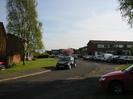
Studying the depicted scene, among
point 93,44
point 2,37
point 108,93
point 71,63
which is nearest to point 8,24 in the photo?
point 2,37

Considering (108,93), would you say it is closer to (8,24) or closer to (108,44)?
(8,24)

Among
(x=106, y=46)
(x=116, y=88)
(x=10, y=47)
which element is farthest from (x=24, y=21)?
(x=106, y=46)

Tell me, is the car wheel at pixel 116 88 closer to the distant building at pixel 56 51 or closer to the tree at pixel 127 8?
the tree at pixel 127 8

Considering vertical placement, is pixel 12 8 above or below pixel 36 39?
above

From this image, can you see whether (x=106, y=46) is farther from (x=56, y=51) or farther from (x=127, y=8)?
(x=127, y=8)

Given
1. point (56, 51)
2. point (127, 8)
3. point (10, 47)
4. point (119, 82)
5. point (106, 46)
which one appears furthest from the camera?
point (56, 51)

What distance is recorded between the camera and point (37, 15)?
6109 cm

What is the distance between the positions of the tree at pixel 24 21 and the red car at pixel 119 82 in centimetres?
4281

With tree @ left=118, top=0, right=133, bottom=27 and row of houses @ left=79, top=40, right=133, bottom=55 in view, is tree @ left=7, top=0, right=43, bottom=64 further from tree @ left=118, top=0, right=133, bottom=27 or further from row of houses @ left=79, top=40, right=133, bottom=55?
row of houses @ left=79, top=40, right=133, bottom=55

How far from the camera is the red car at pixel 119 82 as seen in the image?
1706cm

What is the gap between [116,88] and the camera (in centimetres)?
1752

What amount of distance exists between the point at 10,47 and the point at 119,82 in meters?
58.0

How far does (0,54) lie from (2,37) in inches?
130

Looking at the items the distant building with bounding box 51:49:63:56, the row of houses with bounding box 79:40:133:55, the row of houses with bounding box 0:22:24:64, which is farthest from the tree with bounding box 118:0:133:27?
the distant building with bounding box 51:49:63:56
